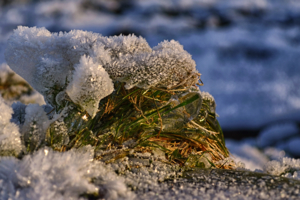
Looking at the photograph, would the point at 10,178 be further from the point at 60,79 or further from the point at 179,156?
the point at 179,156

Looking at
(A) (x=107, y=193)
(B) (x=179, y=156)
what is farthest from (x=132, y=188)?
(B) (x=179, y=156)

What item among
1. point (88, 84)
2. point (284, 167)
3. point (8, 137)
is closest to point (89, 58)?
point (88, 84)

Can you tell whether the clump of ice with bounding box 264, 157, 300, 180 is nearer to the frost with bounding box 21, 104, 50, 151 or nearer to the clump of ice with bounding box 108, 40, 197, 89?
the clump of ice with bounding box 108, 40, 197, 89

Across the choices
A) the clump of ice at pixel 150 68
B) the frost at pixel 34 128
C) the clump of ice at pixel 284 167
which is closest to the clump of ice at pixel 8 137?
the frost at pixel 34 128

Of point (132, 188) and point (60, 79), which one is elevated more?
point (60, 79)

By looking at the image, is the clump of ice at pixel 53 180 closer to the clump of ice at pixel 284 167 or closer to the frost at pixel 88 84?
the frost at pixel 88 84

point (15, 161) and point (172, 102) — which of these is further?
→ point (172, 102)
